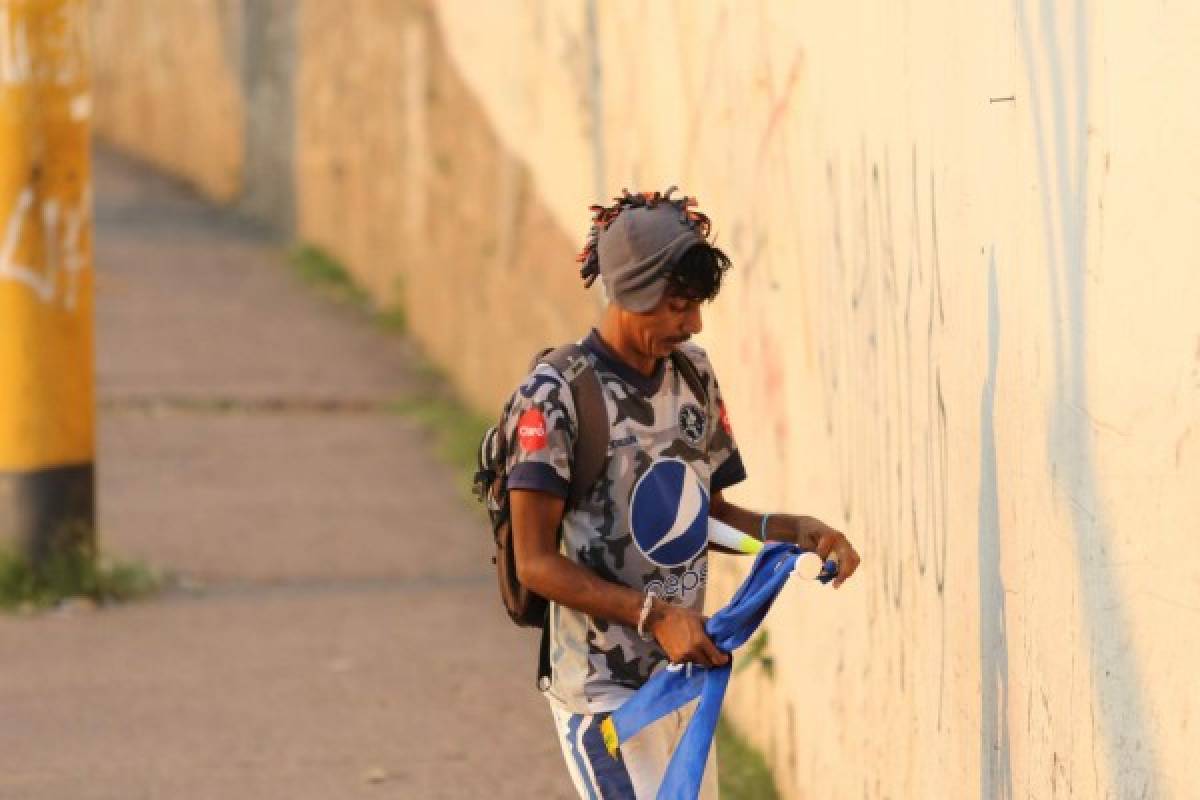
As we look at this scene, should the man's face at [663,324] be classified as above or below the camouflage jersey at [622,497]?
above

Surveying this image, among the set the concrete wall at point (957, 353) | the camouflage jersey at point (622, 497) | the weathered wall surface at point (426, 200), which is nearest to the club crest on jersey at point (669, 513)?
the camouflage jersey at point (622, 497)

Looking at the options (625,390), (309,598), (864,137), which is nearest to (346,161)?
(309,598)

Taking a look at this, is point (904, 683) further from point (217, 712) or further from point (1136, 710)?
point (217, 712)

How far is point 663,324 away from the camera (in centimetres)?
388

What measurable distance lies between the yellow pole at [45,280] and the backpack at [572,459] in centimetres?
431

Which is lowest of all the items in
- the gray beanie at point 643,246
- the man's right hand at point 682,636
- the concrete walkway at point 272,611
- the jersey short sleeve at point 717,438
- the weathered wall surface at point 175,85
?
the concrete walkway at point 272,611

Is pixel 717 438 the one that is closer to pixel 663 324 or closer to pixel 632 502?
pixel 632 502

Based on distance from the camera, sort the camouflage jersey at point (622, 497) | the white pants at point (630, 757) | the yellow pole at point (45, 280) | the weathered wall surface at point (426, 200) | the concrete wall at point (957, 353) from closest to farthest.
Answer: the concrete wall at point (957, 353) → the camouflage jersey at point (622, 497) → the white pants at point (630, 757) → the yellow pole at point (45, 280) → the weathered wall surface at point (426, 200)

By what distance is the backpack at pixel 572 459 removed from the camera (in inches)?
155

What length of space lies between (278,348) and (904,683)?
838 cm

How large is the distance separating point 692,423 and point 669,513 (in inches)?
6.5

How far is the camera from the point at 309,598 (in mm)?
8242

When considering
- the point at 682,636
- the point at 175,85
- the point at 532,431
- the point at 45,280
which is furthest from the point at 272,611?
the point at 175,85

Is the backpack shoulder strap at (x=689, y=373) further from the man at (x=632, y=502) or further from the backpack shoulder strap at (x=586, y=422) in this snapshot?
the backpack shoulder strap at (x=586, y=422)
